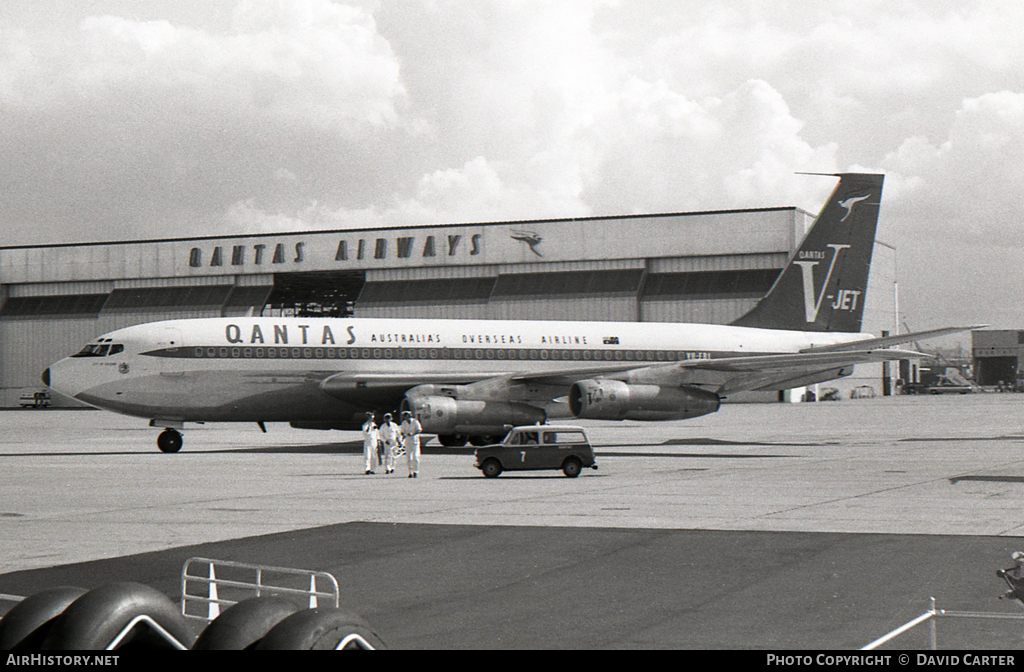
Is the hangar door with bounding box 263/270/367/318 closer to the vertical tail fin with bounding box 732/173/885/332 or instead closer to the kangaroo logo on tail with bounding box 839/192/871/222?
the vertical tail fin with bounding box 732/173/885/332

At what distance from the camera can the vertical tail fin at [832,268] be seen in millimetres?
43406

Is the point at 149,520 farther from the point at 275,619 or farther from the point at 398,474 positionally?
the point at 275,619

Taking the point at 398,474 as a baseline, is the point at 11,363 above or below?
above

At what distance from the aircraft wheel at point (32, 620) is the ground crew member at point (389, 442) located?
75.7ft

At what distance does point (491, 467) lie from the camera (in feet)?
86.9

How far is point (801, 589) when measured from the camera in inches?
454

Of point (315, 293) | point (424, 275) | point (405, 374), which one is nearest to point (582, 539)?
point (405, 374)

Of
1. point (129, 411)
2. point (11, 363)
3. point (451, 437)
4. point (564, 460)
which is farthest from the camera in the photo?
point (11, 363)

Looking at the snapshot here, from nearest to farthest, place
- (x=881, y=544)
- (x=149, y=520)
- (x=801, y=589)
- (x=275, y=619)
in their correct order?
1. (x=275, y=619)
2. (x=801, y=589)
3. (x=881, y=544)
4. (x=149, y=520)

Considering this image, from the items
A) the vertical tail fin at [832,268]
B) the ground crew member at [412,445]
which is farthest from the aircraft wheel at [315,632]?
the vertical tail fin at [832,268]

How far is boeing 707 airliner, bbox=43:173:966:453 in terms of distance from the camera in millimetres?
35344

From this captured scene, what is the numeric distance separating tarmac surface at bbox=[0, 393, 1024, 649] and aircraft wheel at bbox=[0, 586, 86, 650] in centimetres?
469

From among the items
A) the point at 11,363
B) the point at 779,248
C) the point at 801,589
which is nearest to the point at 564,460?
the point at 801,589
